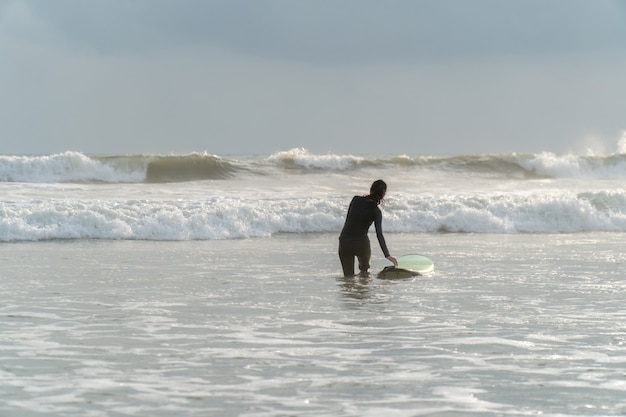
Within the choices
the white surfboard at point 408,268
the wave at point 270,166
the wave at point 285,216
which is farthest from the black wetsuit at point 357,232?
the wave at point 270,166

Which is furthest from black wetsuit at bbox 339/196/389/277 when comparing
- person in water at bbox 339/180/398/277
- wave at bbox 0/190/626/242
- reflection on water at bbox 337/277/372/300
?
wave at bbox 0/190/626/242

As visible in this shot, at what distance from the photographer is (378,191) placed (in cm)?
1127

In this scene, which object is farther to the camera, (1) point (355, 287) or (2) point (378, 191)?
(2) point (378, 191)

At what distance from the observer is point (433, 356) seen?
22.0ft

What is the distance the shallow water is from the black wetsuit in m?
0.31

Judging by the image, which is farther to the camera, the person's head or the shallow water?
the person's head

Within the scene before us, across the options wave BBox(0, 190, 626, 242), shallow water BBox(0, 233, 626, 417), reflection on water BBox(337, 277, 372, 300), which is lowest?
shallow water BBox(0, 233, 626, 417)

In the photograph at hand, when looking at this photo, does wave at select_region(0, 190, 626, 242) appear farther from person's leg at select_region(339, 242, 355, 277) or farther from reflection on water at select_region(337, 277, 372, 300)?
reflection on water at select_region(337, 277, 372, 300)

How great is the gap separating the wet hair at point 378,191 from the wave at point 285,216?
27.1ft

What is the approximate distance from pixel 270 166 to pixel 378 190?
2454 centimetres

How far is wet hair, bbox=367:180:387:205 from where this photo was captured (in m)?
11.2

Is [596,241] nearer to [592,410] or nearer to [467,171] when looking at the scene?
[592,410]

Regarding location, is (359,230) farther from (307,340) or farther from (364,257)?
(307,340)

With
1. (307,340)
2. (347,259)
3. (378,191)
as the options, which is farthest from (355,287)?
(307,340)
